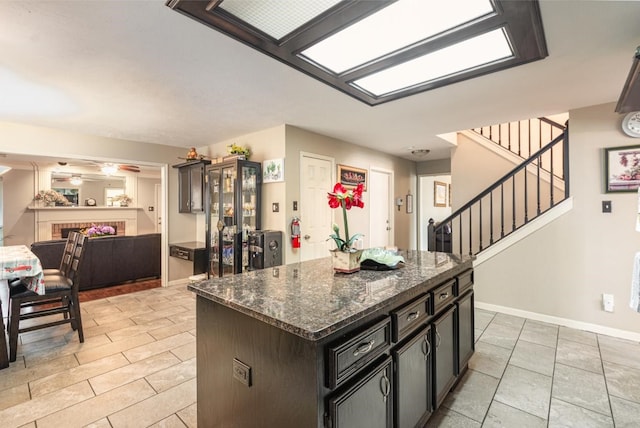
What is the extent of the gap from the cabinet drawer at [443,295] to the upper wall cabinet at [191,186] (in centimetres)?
396

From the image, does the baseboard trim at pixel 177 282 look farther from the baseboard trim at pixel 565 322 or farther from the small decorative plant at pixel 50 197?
the baseboard trim at pixel 565 322

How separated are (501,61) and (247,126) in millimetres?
2889

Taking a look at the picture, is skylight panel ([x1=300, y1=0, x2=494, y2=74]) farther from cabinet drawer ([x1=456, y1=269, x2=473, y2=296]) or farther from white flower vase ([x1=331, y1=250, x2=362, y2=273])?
cabinet drawer ([x1=456, y1=269, x2=473, y2=296])

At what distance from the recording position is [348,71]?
2.29 metres

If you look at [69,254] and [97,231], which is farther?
[97,231]

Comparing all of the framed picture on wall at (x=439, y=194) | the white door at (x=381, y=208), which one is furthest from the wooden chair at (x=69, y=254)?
the framed picture on wall at (x=439, y=194)

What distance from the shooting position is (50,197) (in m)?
6.79

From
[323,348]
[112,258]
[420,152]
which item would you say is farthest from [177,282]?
[420,152]

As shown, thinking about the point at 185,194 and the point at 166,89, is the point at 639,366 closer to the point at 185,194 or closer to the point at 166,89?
the point at 166,89

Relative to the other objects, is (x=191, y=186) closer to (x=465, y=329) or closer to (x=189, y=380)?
(x=189, y=380)

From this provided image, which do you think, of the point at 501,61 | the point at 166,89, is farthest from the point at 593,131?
the point at 166,89

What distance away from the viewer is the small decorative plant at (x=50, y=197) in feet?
21.9

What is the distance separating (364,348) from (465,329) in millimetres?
1388

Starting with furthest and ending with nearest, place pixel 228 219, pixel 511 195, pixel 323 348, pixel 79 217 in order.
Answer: pixel 79 217 < pixel 511 195 < pixel 228 219 < pixel 323 348
